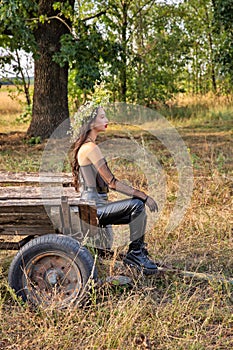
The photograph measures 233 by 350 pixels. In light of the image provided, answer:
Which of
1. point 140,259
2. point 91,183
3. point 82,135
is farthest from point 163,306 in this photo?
point 82,135

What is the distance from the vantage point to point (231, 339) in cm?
353

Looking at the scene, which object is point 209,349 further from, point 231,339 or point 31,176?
point 31,176

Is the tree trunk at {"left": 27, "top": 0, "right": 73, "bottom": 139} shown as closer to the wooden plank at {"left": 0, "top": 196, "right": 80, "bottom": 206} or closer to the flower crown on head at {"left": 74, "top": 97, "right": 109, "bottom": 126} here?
the flower crown on head at {"left": 74, "top": 97, "right": 109, "bottom": 126}

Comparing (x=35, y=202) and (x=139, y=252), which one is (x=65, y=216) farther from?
(x=139, y=252)

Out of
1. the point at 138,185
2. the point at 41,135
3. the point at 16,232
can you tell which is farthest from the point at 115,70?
the point at 16,232

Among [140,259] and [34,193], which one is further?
[140,259]

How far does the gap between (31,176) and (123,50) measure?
7.71m

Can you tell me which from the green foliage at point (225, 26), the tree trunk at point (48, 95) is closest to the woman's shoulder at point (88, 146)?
the green foliage at point (225, 26)

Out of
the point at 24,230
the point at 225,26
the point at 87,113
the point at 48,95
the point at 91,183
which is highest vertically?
the point at 225,26

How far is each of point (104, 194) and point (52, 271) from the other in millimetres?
790

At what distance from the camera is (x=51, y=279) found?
12.5ft

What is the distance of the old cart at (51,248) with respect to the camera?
371 cm

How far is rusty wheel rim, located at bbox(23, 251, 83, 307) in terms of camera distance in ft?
12.3

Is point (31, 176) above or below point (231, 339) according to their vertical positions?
above
